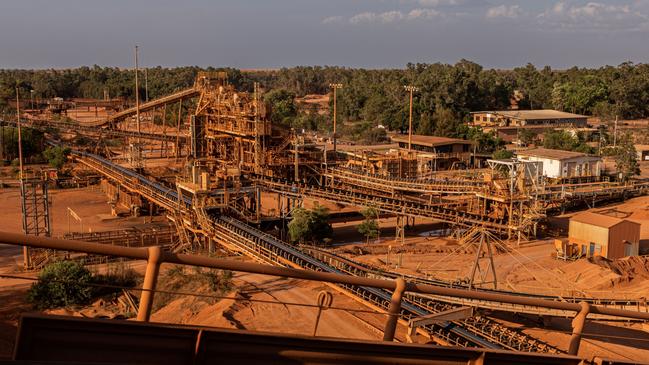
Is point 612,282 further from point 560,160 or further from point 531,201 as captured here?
point 560,160

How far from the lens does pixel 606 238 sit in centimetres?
3334

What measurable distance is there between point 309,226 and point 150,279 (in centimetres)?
3146

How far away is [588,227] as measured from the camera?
112 feet

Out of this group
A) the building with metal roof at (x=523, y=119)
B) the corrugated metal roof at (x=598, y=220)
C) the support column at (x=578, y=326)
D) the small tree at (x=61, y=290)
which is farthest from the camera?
the building with metal roof at (x=523, y=119)

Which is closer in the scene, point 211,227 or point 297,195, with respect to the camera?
point 211,227

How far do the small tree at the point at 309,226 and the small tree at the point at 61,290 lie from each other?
13.7 metres

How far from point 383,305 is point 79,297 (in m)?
11.5

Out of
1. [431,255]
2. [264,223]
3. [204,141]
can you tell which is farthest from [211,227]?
[204,141]

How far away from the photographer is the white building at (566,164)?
50.9 meters

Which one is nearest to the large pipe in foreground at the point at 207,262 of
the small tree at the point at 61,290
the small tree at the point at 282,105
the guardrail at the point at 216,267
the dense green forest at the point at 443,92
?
the guardrail at the point at 216,267

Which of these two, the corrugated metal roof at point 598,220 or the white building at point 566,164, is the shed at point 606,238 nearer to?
the corrugated metal roof at point 598,220

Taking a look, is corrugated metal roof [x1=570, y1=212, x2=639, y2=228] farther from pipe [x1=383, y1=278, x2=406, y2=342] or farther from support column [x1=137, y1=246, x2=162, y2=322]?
support column [x1=137, y1=246, x2=162, y2=322]

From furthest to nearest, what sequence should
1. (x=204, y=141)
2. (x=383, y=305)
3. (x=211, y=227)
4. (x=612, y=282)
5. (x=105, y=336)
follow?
(x=204, y=141) → (x=211, y=227) → (x=612, y=282) → (x=383, y=305) → (x=105, y=336)

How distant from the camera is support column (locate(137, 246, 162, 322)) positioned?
16.3 feet
